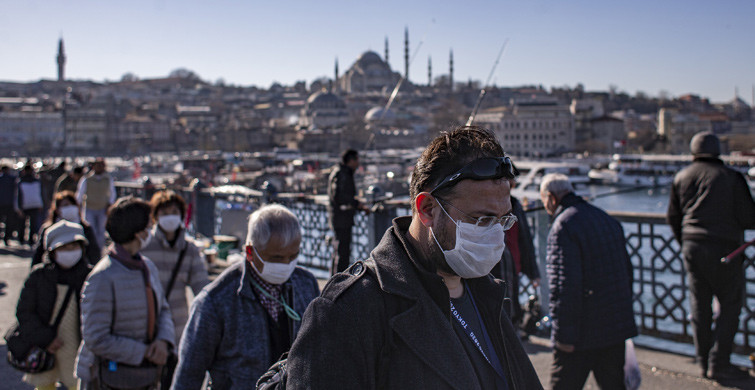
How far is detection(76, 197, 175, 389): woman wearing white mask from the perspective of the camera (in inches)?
86.2

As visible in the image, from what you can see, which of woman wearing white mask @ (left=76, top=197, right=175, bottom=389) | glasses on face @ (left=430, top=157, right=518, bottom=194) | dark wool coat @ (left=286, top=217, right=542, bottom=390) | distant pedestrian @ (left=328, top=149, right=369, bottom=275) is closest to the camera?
dark wool coat @ (left=286, top=217, right=542, bottom=390)

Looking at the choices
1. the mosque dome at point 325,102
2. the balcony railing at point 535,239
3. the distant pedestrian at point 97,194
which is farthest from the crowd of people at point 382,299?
the mosque dome at point 325,102

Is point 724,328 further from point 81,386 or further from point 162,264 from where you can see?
point 81,386

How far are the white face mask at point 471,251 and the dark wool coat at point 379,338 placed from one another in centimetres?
7

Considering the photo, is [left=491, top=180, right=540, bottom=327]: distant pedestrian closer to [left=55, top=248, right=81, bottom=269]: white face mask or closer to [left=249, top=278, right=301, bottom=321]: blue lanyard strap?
[left=249, top=278, right=301, bottom=321]: blue lanyard strap

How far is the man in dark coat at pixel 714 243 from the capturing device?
2984mm

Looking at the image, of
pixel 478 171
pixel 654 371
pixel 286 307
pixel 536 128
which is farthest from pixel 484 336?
pixel 536 128

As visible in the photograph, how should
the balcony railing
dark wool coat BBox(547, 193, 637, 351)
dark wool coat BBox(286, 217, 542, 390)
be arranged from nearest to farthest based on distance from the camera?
dark wool coat BBox(286, 217, 542, 390)
dark wool coat BBox(547, 193, 637, 351)
the balcony railing

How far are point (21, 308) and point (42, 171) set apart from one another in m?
6.77

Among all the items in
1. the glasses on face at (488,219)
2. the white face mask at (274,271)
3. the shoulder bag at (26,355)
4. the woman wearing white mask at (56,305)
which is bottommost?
the shoulder bag at (26,355)

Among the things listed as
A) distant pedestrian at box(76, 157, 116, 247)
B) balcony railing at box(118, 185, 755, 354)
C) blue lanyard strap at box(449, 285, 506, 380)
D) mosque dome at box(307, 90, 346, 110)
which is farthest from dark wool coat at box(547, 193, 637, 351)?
mosque dome at box(307, 90, 346, 110)

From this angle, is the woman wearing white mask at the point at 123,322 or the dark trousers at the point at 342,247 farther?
the dark trousers at the point at 342,247

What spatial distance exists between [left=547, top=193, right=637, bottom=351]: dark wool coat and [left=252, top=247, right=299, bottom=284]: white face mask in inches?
41.9

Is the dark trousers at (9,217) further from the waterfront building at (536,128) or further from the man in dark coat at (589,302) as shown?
the waterfront building at (536,128)
